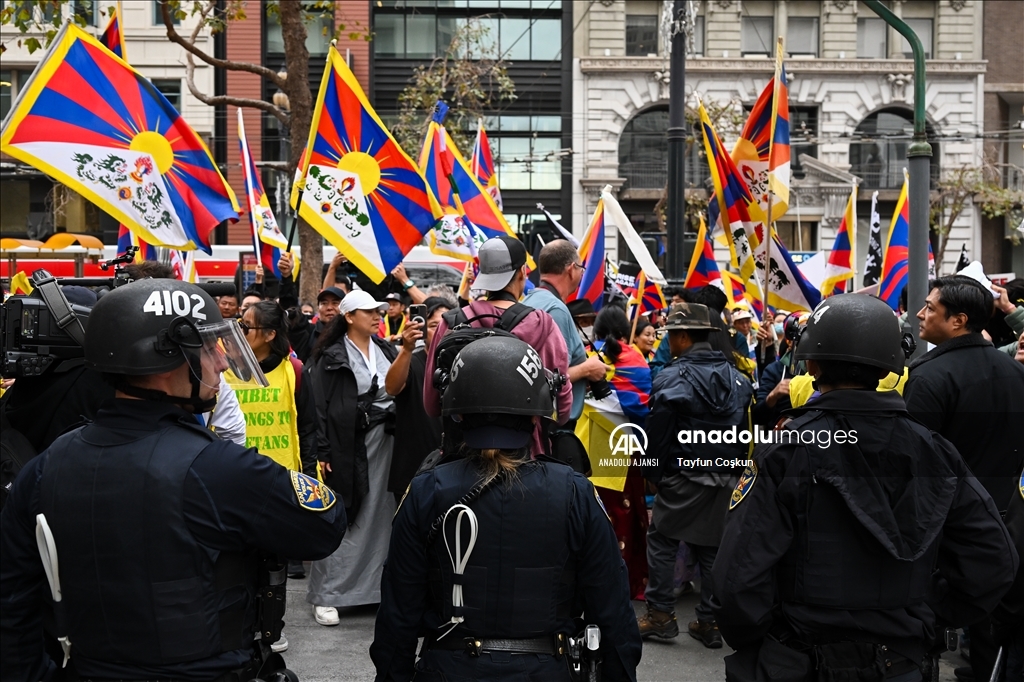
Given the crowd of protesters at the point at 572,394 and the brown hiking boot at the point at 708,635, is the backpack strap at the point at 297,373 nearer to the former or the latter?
the crowd of protesters at the point at 572,394

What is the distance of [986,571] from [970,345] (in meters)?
1.85

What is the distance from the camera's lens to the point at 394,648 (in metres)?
3.11

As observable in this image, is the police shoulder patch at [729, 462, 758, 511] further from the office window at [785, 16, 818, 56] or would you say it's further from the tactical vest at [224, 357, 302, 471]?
the office window at [785, 16, 818, 56]

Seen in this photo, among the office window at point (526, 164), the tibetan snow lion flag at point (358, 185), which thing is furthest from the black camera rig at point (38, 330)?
the office window at point (526, 164)

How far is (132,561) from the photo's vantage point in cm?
271

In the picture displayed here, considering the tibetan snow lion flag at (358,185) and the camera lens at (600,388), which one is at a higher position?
the tibetan snow lion flag at (358,185)

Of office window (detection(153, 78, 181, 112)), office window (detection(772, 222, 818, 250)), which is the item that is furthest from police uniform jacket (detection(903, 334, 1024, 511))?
office window (detection(772, 222, 818, 250))

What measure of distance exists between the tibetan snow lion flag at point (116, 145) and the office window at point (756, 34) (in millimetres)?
32101

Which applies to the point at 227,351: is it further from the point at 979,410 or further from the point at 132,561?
the point at 979,410

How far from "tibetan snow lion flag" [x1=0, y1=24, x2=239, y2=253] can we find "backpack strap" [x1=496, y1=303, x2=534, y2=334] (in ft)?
11.1

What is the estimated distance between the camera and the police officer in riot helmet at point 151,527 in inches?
107

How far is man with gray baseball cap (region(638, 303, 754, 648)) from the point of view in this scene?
6328 mm

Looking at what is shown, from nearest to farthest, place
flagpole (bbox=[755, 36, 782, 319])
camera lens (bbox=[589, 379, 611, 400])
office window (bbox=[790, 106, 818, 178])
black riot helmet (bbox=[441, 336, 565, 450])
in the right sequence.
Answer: black riot helmet (bbox=[441, 336, 565, 450]) < camera lens (bbox=[589, 379, 611, 400]) < flagpole (bbox=[755, 36, 782, 319]) < office window (bbox=[790, 106, 818, 178])

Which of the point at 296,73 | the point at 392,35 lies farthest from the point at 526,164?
the point at 296,73
